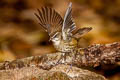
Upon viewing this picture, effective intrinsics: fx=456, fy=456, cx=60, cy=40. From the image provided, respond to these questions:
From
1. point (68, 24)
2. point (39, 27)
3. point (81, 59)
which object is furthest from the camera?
point (39, 27)

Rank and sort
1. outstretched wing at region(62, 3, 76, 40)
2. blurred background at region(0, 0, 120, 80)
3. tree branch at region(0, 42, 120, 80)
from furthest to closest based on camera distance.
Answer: blurred background at region(0, 0, 120, 80) < tree branch at region(0, 42, 120, 80) < outstretched wing at region(62, 3, 76, 40)

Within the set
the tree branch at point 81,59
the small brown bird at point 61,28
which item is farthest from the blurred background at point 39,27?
the small brown bird at point 61,28

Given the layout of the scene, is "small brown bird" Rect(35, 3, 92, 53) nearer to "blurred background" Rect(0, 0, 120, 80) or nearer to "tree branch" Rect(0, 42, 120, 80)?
"tree branch" Rect(0, 42, 120, 80)

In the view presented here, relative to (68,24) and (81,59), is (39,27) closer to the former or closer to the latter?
(81,59)

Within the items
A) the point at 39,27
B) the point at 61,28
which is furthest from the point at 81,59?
the point at 39,27

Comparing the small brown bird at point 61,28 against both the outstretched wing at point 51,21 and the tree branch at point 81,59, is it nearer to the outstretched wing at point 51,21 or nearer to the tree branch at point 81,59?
the outstretched wing at point 51,21

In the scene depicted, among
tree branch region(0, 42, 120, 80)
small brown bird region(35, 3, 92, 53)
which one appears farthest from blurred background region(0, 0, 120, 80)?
small brown bird region(35, 3, 92, 53)
